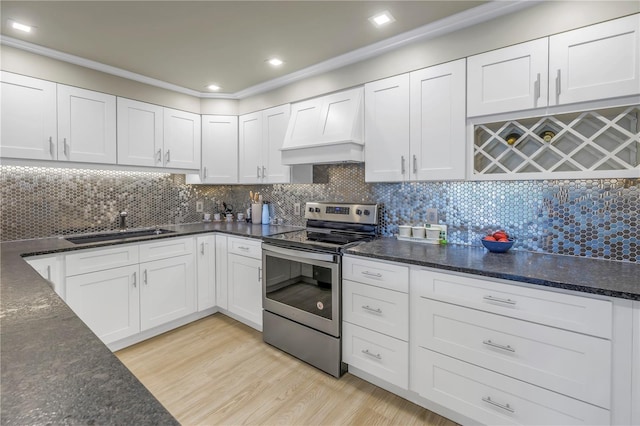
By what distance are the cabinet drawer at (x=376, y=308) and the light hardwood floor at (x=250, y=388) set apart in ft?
1.51

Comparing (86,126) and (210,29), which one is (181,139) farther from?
(210,29)

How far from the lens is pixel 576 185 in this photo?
193 centimetres

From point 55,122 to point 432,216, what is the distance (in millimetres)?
3161

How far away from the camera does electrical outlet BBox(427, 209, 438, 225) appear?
245cm

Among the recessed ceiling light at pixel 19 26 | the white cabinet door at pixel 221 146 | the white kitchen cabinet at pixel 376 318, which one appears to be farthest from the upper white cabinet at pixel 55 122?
the white kitchen cabinet at pixel 376 318

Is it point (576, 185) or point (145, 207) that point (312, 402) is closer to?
point (576, 185)

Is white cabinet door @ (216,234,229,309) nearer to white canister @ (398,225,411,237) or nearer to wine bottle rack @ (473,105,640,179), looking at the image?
white canister @ (398,225,411,237)

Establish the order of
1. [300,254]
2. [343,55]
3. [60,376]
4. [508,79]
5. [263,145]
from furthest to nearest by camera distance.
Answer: [263,145]
[343,55]
[300,254]
[508,79]
[60,376]

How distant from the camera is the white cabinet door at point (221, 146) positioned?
3578 millimetres

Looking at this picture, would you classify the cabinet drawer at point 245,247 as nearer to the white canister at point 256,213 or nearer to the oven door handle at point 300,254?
the oven door handle at point 300,254

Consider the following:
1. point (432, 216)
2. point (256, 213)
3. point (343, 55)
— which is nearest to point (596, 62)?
point (432, 216)

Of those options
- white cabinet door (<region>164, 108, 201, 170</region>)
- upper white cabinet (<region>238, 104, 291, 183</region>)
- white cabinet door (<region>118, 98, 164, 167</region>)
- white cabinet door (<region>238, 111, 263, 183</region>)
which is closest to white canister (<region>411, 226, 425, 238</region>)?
upper white cabinet (<region>238, 104, 291, 183</region>)

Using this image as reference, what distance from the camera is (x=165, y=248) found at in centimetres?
289

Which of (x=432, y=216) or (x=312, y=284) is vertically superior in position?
(x=432, y=216)
